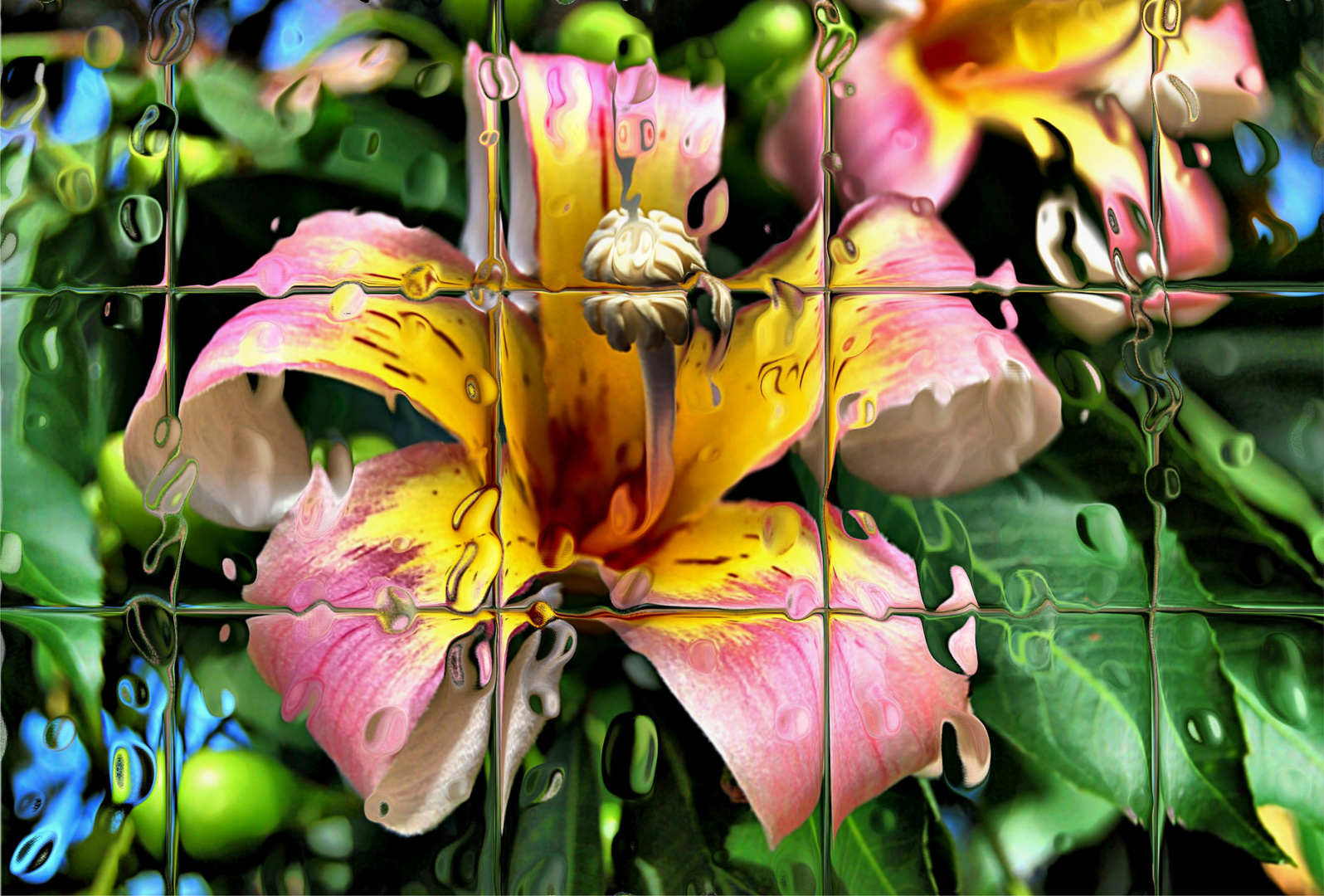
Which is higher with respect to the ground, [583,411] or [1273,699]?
[583,411]

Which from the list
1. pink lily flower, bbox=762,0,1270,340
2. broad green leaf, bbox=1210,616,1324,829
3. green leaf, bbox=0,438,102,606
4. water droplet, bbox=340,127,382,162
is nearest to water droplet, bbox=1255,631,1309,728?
broad green leaf, bbox=1210,616,1324,829

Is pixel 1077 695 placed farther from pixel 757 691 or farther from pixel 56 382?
pixel 56 382

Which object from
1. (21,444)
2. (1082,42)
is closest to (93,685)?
(21,444)

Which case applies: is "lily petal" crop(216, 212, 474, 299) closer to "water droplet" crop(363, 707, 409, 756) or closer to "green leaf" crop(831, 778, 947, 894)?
"water droplet" crop(363, 707, 409, 756)

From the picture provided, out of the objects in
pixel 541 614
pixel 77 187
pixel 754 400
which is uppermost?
pixel 77 187

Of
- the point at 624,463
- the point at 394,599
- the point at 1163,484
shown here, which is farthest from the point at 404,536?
the point at 1163,484

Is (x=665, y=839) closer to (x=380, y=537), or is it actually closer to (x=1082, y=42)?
(x=380, y=537)
